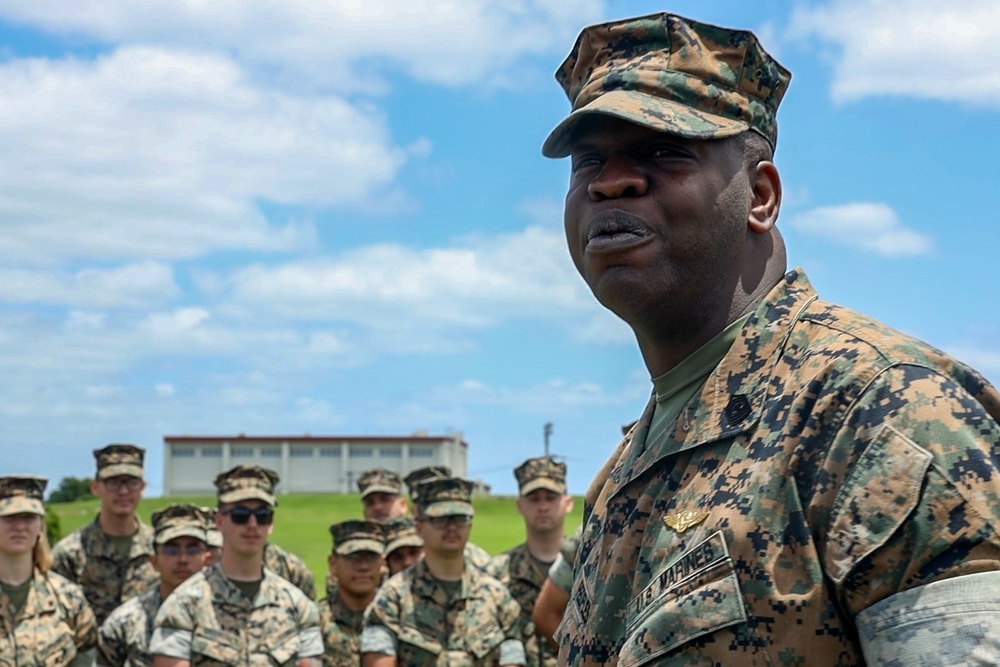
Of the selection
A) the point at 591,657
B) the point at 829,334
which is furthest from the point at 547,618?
the point at 829,334

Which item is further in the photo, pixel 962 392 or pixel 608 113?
pixel 608 113

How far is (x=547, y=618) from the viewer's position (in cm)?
517

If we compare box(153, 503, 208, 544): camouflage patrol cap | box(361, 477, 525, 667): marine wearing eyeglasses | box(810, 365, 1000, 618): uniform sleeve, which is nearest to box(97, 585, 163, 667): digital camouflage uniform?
box(153, 503, 208, 544): camouflage patrol cap

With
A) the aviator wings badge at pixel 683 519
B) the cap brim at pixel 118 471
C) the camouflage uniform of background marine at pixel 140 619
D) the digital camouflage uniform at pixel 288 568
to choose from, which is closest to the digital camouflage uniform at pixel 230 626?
the camouflage uniform of background marine at pixel 140 619

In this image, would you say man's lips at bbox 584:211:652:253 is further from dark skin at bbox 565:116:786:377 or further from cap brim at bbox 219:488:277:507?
cap brim at bbox 219:488:277:507

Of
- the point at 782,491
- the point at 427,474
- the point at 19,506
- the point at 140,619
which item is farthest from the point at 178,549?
the point at 782,491

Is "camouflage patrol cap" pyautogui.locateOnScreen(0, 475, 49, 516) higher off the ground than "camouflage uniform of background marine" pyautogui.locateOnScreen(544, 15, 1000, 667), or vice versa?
"camouflage patrol cap" pyautogui.locateOnScreen(0, 475, 49, 516)

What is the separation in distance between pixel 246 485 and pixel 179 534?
43.0 inches

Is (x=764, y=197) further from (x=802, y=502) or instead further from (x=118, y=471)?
(x=118, y=471)

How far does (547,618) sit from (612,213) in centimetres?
311

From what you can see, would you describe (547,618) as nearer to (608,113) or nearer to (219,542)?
(608,113)

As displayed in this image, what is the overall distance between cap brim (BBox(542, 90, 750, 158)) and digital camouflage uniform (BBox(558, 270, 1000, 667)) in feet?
1.03

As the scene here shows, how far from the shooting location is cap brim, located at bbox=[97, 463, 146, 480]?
38.3ft

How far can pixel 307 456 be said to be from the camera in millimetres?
68375
